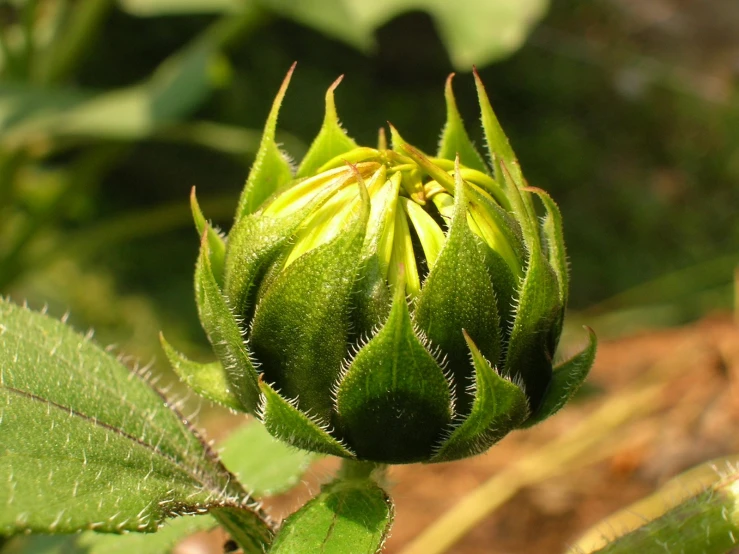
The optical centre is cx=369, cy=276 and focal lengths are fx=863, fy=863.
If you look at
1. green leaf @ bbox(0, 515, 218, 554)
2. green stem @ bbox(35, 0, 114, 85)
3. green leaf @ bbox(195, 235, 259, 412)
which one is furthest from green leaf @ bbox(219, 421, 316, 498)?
green stem @ bbox(35, 0, 114, 85)

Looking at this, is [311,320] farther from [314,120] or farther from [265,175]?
[314,120]

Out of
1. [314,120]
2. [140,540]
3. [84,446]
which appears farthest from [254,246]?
[314,120]

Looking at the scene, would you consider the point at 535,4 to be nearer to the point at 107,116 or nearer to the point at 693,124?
the point at 107,116

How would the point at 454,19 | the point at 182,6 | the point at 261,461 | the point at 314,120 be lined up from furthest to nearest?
the point at 314,120
the point at 182,6
the point at 454,19
the point at 261,461

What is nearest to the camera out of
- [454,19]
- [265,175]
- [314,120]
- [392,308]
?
[392,308]

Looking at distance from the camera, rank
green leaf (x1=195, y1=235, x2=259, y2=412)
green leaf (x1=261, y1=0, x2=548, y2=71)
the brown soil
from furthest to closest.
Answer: the brown soil < green leaf (x1=261, y1=0, x2=548, y2=71) < green leaf (x1=195, y1=235, x2=259, y2=412)

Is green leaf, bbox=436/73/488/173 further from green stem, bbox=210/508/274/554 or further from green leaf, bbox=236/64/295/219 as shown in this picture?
green stem, bbox=210/508/274/554

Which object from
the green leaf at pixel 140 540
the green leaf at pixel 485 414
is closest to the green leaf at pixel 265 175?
the green leaf at pixel 485 414
